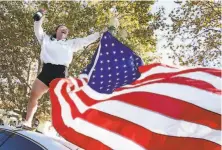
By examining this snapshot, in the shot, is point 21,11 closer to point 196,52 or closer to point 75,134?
point 196,52

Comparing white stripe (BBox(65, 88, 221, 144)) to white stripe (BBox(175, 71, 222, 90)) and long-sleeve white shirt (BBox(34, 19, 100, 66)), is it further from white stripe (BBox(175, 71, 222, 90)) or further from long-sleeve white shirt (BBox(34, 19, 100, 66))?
long-sleeve white shirt (BBox(34, 19, 100, 66))

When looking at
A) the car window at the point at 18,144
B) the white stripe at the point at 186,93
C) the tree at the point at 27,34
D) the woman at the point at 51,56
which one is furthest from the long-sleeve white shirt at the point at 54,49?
the tree at the point at 27,34

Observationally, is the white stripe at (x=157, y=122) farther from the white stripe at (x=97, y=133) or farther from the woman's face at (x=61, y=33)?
the woman's face at (x=61, y=33)

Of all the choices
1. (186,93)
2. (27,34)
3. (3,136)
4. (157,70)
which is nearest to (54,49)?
(157,70)

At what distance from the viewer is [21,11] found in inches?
728

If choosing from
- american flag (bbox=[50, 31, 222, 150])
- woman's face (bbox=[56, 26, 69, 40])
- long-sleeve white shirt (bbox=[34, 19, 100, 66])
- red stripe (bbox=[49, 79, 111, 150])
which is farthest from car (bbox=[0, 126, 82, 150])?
woman's face (bbox=[56, 26, 69, 40])

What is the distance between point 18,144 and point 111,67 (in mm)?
1687

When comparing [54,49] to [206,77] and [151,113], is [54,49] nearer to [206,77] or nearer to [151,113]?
[151,113]

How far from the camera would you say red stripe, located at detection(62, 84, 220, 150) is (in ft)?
12.8

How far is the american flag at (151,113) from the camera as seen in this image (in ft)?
13.1

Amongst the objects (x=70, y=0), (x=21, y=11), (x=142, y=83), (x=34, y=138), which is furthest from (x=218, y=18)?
(x=34, y=138)

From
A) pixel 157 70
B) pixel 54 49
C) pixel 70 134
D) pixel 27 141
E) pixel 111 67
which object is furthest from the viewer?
pixel 54 49

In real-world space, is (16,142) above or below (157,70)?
below

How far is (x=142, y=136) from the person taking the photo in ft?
13.7
